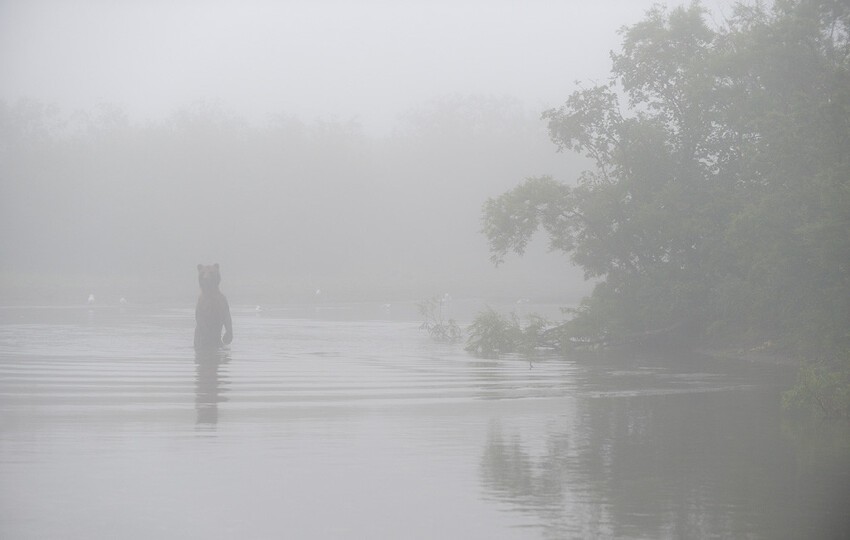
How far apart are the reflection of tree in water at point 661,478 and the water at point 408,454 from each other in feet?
0.10

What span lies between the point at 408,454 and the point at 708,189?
1856 cm

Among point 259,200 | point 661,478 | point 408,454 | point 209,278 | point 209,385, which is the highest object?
point 259,200

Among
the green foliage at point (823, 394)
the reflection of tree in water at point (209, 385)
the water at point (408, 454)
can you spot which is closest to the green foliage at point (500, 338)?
the water at point (408, 454)

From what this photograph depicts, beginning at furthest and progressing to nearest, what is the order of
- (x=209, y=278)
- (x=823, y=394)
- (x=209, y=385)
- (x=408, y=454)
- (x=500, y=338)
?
(x=500, y=338), (x=209, y=278), (x=209, y=385), (x=823, y=394), (x=408, y=454)

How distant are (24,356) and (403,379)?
8.52 metres

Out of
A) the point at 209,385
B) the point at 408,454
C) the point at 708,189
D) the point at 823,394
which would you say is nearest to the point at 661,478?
the point at 408,454

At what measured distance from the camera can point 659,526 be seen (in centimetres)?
898

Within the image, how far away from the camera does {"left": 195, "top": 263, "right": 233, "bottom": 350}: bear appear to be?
→ 25938 mm

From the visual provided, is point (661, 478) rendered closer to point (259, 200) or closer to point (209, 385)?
point (209, 385)

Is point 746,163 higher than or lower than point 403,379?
higher

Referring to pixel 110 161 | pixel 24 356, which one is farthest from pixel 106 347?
pixel 110 161

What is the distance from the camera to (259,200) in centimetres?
9288

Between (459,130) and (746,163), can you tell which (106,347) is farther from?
(459,130)

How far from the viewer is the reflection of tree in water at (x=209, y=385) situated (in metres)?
14.6
